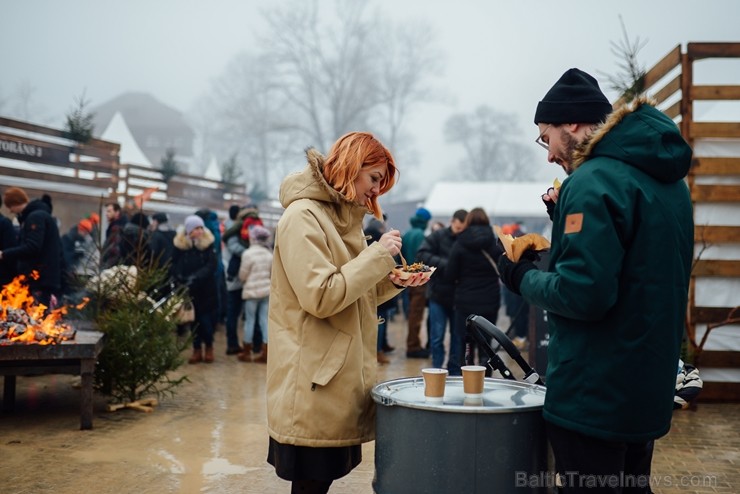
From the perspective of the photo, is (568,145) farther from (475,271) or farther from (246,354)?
(246,354)

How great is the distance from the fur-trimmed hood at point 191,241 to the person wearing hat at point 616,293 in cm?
871

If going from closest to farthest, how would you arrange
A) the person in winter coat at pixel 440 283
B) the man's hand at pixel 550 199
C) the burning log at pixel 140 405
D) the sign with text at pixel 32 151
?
the man's hand at pixel 550 199
the burning log at pixel 140 405
the person in winter coat at pixel 440 283
the sign with text at pixel 32 151

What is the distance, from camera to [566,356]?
8.24 ft

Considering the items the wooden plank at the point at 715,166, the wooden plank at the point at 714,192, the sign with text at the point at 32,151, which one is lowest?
the wooden plank at the point at 714,192

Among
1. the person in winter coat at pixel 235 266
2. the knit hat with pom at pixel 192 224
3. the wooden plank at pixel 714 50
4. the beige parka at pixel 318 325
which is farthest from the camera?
the person in winter coat at pixel 235 266

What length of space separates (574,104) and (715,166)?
6247 mm

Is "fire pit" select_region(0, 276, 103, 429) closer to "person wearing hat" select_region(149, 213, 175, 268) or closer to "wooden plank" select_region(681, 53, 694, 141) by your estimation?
"person wearing hat" select_region(149, 213, 175, 268)

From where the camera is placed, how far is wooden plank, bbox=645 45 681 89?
8.15 metres

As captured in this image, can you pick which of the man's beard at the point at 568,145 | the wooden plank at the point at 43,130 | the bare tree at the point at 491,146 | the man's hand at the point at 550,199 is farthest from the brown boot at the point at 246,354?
the bare tree at the point at 491,146

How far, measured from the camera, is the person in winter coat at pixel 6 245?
29.0 feet

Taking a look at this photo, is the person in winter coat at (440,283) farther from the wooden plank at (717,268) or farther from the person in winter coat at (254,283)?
the wooden plank at (717,268)

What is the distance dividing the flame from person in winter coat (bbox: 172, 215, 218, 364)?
348cm

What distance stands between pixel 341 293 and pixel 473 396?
0.64 meters

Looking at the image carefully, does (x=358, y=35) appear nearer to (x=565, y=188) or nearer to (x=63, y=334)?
(x=63, y=334)
